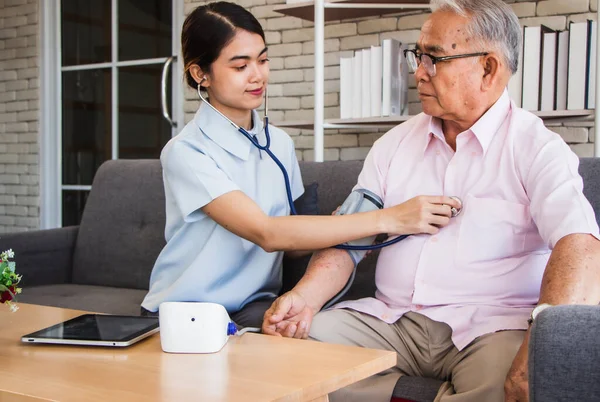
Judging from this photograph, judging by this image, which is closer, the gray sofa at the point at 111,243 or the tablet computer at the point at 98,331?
the tablet computer at the point at 98,331

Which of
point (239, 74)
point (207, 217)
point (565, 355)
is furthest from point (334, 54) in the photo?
point (565, 355)

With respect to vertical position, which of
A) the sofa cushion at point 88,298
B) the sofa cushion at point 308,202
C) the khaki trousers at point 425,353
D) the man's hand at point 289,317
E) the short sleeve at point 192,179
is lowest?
the sofa cushion at point 88,298

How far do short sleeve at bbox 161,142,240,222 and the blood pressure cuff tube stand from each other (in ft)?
0.92

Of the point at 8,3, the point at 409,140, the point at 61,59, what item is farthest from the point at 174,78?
the point at 409,140

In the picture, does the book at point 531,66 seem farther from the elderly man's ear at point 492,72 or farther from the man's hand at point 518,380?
the man's hand at point 518,380

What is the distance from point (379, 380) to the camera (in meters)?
1.69

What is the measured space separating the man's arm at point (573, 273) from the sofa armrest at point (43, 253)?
78.6 inches

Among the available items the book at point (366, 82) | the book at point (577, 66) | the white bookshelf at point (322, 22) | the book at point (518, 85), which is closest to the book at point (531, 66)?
the book at point (518, 85)

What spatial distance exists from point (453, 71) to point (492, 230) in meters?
0.39

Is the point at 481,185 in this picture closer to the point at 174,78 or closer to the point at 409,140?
the point at 409,140

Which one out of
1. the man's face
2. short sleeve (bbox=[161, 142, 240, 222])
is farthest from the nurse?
the man's face

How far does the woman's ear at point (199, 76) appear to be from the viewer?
83.5 inches

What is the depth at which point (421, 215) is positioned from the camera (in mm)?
1772

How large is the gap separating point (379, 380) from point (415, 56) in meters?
0.79
